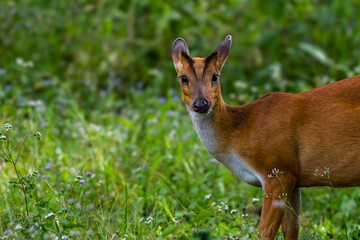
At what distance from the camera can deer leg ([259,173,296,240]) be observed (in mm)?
3879

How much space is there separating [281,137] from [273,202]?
455 millimetres

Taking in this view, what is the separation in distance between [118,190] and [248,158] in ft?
5.53

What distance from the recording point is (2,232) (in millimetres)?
3803

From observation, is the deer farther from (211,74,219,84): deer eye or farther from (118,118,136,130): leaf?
(118,118,136,130): leaf

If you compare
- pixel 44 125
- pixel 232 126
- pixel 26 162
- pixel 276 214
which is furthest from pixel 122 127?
pixel 276 214

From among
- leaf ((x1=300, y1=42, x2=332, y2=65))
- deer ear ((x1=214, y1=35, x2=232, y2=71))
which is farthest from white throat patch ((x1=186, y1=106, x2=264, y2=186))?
leaf ((x1=300, y1=42, x2=332, y2=65))

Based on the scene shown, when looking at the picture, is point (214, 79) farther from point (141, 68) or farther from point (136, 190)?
point (141, 68)

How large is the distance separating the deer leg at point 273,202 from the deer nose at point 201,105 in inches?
25.9

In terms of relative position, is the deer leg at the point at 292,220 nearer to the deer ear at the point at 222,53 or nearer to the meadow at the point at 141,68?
the deer ear at the point at 222,53

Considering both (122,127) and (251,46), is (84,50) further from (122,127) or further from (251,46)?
(251,46)

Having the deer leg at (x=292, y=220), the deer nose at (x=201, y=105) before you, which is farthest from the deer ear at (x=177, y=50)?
the deer leg at (x=292, y=220)

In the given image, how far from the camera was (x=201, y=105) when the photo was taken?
399cm

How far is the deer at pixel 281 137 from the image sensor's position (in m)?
3.89

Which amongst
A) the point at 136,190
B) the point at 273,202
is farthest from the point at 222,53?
the point at 136,190
